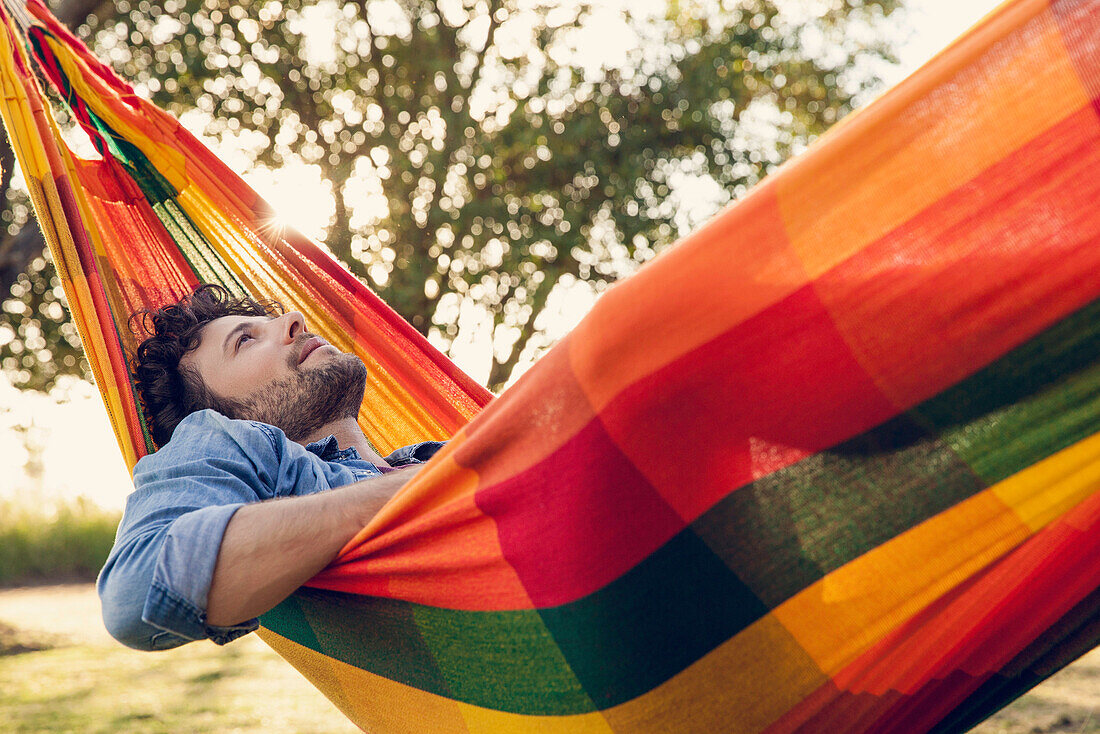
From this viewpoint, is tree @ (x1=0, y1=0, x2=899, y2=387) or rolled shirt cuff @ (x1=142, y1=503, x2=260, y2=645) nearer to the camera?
rolled shirt cuff @ (x1=142, y1=503, x2=260, y2=645)

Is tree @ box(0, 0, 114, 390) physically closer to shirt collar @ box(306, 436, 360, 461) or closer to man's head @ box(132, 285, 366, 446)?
man's head @ box(132, 285, 366, 446)

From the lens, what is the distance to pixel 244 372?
1757 mm

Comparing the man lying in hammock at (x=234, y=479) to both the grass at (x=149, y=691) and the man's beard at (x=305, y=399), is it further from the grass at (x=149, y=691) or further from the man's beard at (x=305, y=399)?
the grass at (x=149, y=691)

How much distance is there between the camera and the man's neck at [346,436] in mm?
1776

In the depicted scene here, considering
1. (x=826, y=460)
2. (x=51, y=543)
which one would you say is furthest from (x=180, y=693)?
(x=51, y=543)

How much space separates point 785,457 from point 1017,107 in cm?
41

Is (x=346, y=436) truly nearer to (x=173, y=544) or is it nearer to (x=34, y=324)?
(x=173, y=544)

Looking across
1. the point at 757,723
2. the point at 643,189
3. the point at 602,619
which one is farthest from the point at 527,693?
the point at 643,189

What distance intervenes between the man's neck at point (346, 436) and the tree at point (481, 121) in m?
2.96

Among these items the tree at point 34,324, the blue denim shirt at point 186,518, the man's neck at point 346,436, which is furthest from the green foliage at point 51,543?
the blue denim shirt at point 186,518

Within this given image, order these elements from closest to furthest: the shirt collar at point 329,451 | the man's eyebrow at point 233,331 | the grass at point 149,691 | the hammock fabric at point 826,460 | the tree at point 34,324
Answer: the hammock fabric at point 826,460 < the shirt collar at point 329,451 < the man's eyebrow at point 233,331 < the grass at point 149,691 < the tree at point 34,324

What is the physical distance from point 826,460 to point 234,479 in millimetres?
804

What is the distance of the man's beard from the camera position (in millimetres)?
1729

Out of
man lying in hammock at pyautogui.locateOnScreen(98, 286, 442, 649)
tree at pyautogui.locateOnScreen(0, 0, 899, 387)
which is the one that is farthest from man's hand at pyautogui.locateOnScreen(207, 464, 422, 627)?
tree at pyautogui.locateOnScreen(0, 0, 899, 387)
